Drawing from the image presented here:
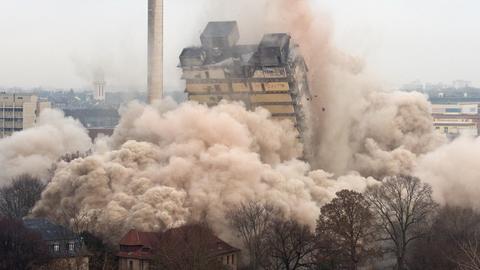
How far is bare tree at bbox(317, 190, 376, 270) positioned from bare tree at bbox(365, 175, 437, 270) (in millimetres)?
2597

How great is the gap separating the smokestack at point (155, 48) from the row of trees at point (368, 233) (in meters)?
19.1

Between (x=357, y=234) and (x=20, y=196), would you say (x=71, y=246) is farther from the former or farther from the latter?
(x=20, y=196)

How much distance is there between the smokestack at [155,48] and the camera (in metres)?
57.2

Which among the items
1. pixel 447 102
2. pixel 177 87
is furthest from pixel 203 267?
pixel 447 102

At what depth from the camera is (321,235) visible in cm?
3559

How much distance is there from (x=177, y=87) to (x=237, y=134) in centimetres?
2162

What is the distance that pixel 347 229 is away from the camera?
35.6m

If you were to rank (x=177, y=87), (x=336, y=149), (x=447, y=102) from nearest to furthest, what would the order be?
(x=336, y=149)
(x=177, y=87)
(x=447, y=102)

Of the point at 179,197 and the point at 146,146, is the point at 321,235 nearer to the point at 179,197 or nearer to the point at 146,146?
the point at 179,197

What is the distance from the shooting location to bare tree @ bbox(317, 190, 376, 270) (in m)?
35.2

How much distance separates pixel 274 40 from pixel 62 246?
19788mm


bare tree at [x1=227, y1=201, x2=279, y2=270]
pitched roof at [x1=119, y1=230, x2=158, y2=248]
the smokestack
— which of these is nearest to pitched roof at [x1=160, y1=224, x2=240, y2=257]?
pitched roof at [x1=119, y1=230, x2=158, y2=248]

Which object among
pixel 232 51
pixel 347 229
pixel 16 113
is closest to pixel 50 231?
pixel 347 229

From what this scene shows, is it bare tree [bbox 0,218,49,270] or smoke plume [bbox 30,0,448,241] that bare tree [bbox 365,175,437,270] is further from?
bare tree [bbox 0,218,49,270]
